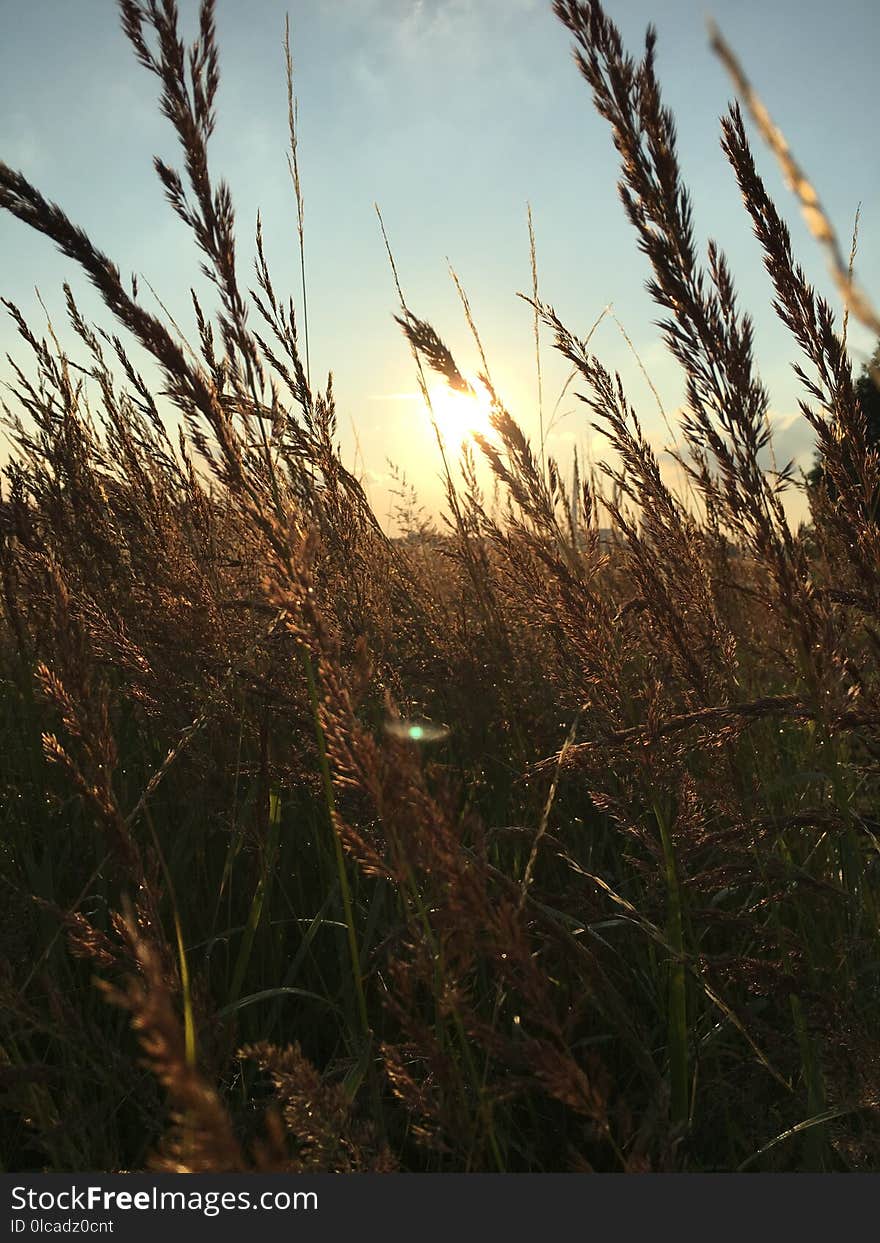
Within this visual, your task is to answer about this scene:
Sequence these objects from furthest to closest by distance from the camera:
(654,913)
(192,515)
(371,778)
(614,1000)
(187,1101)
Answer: (192,515)
(654,913)
(614,1000)
(371,778)
(187,1101)

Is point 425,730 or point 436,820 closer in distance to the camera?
point 436,820

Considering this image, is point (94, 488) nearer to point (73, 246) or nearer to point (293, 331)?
point (293, 331)

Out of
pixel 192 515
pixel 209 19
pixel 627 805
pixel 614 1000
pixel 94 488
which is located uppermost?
pixel 209 19

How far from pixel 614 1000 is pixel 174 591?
51.1 inches

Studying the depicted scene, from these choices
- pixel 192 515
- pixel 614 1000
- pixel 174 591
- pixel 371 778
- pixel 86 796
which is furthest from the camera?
pixel 192 515

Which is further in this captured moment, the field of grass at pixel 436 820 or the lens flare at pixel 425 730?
the lens flare at pixel 425 730

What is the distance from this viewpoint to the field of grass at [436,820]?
2.90ft

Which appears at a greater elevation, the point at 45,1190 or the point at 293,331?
the point at 293,331

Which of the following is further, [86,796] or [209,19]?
[209,19]

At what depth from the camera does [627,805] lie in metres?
1.38

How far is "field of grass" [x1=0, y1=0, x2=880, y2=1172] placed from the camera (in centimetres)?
88

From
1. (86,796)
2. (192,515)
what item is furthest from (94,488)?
(86,796)

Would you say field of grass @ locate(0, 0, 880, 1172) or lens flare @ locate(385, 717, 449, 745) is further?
lens flare @ locate(385, 717, 449, 745)

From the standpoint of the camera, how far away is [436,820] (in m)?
0.73
